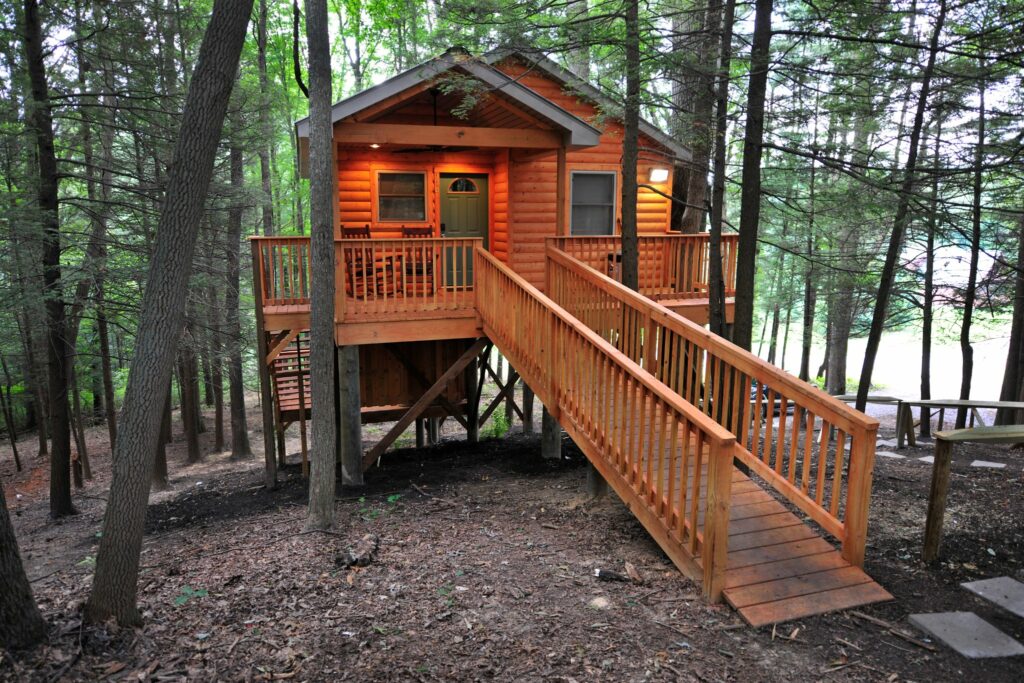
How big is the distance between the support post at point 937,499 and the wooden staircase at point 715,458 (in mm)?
610

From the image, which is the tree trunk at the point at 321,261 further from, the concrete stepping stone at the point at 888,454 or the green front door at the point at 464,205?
the concrete stepping stone at the point at 888,454

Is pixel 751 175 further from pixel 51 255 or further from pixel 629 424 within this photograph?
pixel 51 255

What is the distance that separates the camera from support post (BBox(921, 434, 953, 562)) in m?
5.00

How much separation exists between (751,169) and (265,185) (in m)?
15.8

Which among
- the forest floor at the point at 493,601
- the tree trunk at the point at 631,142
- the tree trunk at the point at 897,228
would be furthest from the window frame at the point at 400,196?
the tree trunk at the point at 897,228

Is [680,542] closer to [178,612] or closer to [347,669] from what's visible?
[347,669]

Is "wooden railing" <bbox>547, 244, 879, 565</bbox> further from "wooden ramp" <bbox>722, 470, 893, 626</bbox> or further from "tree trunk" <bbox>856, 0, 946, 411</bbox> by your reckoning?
"tree trunk" <bbox>856, 0, 946, 411</bbox>

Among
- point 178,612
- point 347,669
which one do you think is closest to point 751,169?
point 347,669

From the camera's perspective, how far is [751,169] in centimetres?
718

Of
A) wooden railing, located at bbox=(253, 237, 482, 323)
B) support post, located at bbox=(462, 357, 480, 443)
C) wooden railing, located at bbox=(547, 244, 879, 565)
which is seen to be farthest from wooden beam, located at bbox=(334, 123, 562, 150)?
support post, located at bbox=(462, 357, 480, 443)

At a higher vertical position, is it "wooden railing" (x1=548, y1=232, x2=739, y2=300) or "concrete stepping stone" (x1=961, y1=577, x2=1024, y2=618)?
"wooden railing" (x1=548, y1=232, x2=739, y2=300)

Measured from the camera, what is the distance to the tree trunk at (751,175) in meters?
6.91

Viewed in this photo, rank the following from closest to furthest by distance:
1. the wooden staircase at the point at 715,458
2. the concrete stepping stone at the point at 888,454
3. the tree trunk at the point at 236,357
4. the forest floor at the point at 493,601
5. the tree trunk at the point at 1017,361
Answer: the forest floor at the point at 493,601 → the wooden staircase at the point at 715,458 → the concrete stepping stone at the point at 888,454 → the tree trunk at the point at 1017,361 → the tree trunk at the point at 236,357

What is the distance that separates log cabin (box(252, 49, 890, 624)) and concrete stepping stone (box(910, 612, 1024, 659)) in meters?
0.40
